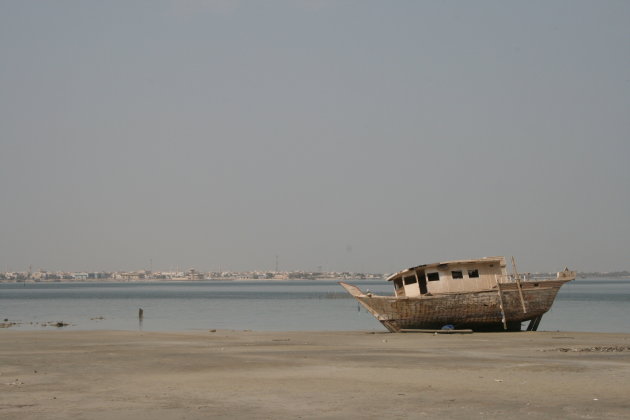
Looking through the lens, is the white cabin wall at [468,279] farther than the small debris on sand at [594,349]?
Yes

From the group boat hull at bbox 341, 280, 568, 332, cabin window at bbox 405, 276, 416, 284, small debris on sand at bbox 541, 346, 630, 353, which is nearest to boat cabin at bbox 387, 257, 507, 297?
boat hull at bbox 341, 280, 568, 332

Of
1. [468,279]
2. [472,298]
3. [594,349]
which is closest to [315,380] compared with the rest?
[594,349]

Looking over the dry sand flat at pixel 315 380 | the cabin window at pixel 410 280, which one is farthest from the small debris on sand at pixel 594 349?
the cabin window at pixel 410 280

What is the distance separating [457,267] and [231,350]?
50.3ft

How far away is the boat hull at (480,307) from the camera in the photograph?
41.4 meters

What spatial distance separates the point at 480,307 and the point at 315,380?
22952 millimetres

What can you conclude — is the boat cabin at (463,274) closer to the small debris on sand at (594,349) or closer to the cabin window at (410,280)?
the cabin window at (410,280)

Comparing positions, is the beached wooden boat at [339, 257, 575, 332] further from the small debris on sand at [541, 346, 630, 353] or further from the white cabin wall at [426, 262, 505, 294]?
the small debris on sand at [541, 346, 630, 353]

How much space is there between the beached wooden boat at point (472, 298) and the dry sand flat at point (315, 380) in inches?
294

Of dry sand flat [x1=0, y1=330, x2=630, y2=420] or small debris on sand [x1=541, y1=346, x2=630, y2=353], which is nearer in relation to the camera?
dry sand flat [x1=0, y1=330, x2=630, y2=420]

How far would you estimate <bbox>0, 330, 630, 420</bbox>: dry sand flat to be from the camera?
15.4 meters

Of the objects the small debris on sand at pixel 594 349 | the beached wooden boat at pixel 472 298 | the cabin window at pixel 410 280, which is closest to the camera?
the small debris on sand at pixel 594 349

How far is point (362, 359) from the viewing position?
85.1ft

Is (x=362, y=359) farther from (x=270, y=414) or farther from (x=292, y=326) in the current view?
(x=292, y=326)
